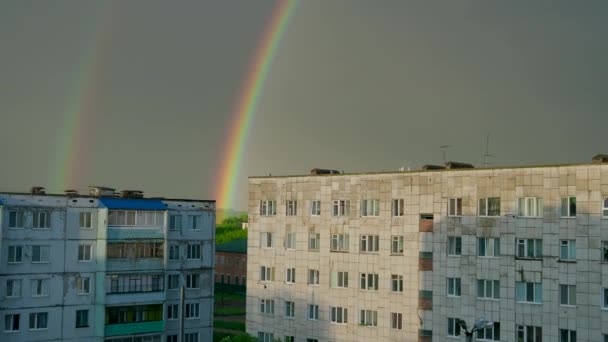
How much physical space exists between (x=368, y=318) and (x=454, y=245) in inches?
396

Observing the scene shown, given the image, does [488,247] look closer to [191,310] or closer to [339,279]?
[339,279]

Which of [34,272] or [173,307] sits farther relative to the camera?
[173,307]

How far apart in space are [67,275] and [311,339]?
23.3 meters

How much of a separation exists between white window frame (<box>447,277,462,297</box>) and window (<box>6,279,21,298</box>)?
3693 centimetres

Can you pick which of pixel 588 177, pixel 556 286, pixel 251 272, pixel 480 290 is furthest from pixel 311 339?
pixel 588 177

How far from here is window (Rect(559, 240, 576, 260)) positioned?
5422cm

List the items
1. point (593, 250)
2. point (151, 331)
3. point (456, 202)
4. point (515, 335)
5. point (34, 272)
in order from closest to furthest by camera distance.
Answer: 1. point (593, 250)
2. point (515, 335)
3. point (456, 202)
4. point (34, 272)
5. point (151, 331)

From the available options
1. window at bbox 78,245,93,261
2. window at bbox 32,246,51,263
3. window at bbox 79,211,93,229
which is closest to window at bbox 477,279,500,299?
window at bbox 78,245,93,261

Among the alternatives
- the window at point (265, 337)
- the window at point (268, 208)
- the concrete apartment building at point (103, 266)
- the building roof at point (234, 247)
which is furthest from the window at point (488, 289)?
the building roof at point (234, 247)

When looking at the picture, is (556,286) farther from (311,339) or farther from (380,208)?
(311,339)

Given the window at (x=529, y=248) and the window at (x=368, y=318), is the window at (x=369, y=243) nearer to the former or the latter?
the window at (x=368, y=318)

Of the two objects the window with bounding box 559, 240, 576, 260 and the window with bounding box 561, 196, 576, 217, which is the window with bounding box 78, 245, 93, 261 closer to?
the window with bounding box 559, 240, 576, 260

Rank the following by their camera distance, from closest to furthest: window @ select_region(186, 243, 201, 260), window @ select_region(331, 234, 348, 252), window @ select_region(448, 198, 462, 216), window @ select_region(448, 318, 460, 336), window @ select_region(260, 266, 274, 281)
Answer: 1. window @ select_region(448, 318, 460, 336)
2. window @ select_region(448, 198, 462, 216)
3. window @ select_region(331, 234, 348, 252)
4. window @ select_region(260, 266, 274, 281)
5. window @ select_region(186, 243, 201, 260)

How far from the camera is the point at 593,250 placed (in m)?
53.1
